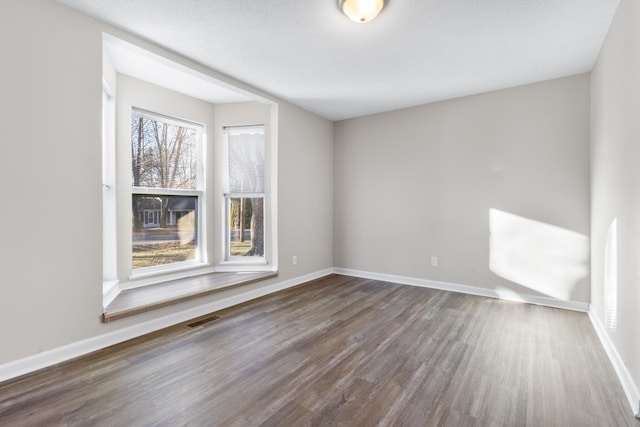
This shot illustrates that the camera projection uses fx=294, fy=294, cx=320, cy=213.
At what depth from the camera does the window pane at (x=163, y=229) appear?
11.3ft

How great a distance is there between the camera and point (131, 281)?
129 inches

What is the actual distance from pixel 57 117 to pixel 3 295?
1230mm

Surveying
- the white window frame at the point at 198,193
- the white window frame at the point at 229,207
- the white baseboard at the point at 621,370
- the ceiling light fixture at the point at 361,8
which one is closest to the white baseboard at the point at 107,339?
the white window frame at the point at 229,207

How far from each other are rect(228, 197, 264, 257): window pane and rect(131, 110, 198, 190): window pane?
647 mm

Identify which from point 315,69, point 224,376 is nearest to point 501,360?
point 224,376

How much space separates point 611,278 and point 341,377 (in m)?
2.22

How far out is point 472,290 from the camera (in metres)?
3.77

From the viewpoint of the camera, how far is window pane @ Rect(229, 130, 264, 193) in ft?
13.5

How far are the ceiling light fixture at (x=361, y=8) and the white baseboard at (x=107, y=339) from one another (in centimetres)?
295

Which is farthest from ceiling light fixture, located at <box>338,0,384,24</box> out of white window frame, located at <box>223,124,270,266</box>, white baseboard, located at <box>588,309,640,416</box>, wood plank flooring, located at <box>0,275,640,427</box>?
white baseboard, located at <box>588,309,640,416</box>

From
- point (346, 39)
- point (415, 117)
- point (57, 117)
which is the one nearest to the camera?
point (57, 117)

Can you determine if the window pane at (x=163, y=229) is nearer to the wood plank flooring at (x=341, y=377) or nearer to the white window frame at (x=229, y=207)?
the white window frame at (x=229, y=207)

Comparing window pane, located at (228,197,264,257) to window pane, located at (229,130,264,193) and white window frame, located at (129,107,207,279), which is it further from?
white window frame, located at (129,107,207,279)

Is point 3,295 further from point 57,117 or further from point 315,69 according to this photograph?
point 315,69
